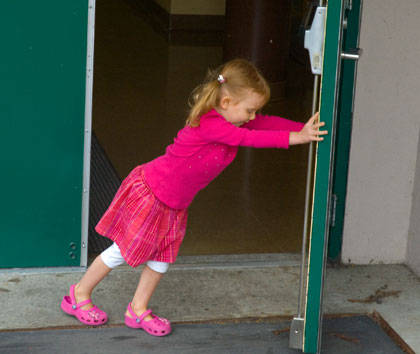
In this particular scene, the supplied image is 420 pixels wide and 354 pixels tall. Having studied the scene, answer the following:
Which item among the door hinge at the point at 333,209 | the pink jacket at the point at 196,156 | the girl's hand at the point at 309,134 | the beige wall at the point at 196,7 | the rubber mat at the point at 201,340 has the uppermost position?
the beige wall at the point at 196,7

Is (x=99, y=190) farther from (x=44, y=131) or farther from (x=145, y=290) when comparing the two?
(x=145, y=290)

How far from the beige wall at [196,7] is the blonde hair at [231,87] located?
28.0ft

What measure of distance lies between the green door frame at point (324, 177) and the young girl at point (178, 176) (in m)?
0.07

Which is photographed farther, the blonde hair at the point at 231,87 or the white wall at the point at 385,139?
the white wall at the point at 385,139

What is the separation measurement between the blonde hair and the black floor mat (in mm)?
1349

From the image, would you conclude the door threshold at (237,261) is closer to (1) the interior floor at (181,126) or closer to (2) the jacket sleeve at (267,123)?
(1) the interior floor at (181,126)

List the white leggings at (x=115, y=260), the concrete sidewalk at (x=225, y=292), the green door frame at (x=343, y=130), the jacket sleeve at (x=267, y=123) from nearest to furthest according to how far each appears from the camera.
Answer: the jacket sleeve at (x=267, y=123), the white leggings at (x=115, y=260), the concrete sidewalk at (x=225, y=292), the green door frame at (x=343, y=130)

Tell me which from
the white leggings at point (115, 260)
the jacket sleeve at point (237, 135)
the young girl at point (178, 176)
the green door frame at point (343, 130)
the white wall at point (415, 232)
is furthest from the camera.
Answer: the white wall at point (415, 232)

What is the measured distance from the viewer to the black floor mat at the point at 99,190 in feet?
13.3

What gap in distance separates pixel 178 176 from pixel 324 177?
0.57 m

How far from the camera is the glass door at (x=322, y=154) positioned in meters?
2.62

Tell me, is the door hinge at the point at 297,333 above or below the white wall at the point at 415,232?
below

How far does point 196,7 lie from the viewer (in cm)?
1129

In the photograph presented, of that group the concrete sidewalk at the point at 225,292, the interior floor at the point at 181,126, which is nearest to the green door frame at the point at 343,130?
the concrete sidewalk at the point at 225,292
